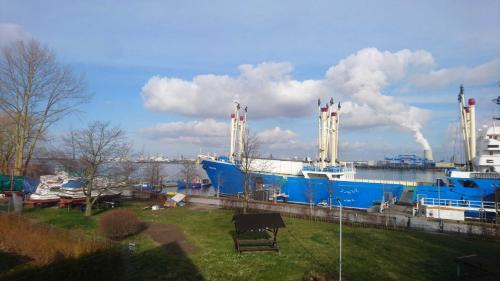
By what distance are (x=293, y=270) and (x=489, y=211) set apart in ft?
75.2

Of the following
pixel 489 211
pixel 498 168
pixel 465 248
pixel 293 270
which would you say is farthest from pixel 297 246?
pixel 498 168

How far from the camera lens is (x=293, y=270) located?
1014 cm

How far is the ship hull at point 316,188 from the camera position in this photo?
116 feet

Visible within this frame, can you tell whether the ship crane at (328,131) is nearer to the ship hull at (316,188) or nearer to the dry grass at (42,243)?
the ship hull at (316,188)

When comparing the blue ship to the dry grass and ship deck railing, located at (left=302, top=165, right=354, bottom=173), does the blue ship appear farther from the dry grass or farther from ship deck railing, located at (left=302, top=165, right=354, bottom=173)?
the dry grass

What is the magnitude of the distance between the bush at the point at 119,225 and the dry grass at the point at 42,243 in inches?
82.5

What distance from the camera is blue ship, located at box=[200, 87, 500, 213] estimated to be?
93.1ft

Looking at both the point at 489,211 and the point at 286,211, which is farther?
the point at 489,211

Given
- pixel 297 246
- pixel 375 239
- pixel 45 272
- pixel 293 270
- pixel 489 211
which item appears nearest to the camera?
pixel 45 272

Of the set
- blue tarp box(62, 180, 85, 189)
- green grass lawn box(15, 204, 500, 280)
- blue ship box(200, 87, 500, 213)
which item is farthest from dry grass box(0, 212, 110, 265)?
blue ship box(200, 87, 500, 213)

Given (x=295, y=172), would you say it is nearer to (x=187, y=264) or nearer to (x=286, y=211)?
(x=286, y=211)

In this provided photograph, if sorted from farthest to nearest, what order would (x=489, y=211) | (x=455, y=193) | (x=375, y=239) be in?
(x=455, y=193) < (x=489, y=211) < (x=375, y=239)

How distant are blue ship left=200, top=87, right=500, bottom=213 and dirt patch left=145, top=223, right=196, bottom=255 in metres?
11.8

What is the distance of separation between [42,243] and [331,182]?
29349 mm
